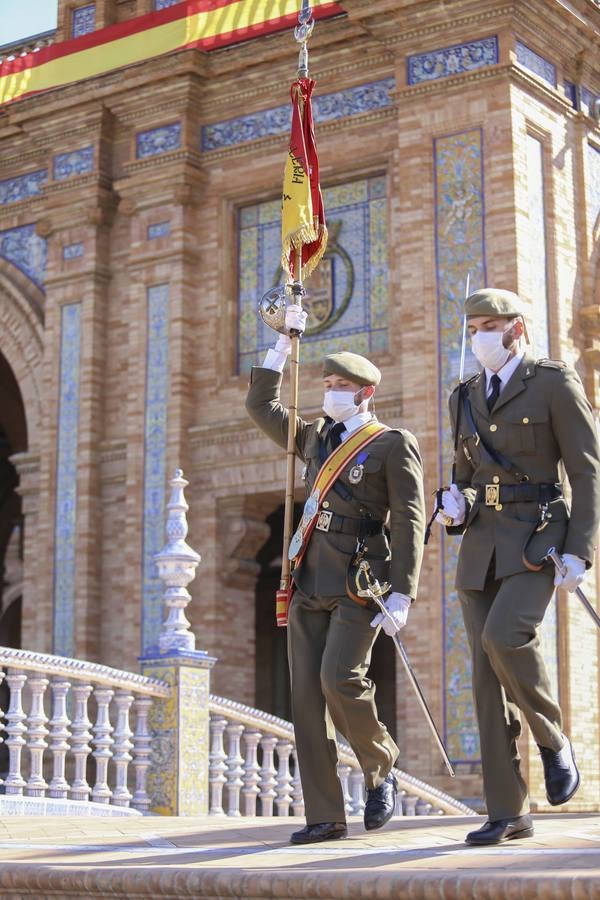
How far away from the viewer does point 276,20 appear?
614 inches

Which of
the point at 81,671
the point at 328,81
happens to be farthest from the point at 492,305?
the point at 328,81

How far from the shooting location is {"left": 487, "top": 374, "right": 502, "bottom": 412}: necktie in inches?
219

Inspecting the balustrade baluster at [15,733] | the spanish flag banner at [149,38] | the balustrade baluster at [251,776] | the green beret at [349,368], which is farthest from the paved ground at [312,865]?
the spanish flag banner at [149,38]

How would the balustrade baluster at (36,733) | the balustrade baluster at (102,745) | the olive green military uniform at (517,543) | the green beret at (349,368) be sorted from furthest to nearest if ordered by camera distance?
1. the balustrade baluster at (102,745)
2. the balustrade baluster at (36,733)
3. the green beret at (349,368)
4. the olive green military uniform at (517,543)

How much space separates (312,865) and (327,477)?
68.6 inches

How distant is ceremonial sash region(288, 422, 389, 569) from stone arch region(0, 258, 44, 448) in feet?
38.2

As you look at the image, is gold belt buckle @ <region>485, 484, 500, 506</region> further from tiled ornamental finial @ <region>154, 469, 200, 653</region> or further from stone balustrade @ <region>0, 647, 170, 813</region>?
tiled ornamental finial @ <region>154, 469, 200, 653</region>

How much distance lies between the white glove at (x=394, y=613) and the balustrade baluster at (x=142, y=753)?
5.19 metres

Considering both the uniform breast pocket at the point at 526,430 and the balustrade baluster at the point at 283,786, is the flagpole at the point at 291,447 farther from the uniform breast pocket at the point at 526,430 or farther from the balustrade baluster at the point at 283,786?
the balustrade baluster at the point at 283,786

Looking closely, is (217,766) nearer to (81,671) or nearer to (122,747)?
(122,747)

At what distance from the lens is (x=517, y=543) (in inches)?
208

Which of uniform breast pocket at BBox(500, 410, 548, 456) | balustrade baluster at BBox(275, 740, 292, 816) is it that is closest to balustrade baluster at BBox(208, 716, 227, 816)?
balustrade baluster at BBox(275, 740, 292, 816)

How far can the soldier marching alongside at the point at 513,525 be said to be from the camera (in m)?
5.16

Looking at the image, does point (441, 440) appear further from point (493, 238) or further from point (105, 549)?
point (105, 549)
